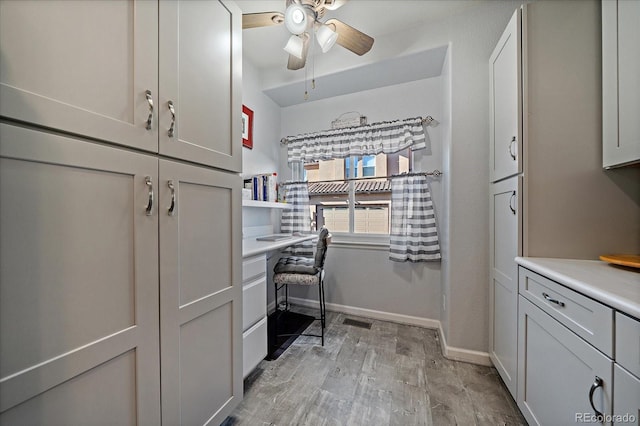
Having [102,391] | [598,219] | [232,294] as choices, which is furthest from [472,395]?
[102,391]

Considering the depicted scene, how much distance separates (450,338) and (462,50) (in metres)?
2.20

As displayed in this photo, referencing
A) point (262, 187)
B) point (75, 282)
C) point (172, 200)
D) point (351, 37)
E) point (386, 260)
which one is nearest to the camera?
point (75, 282)

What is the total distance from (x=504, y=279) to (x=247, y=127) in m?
2.41

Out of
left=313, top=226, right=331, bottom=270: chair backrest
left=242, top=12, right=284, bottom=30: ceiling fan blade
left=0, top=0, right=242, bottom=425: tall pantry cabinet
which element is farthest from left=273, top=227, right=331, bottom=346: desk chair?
left=242, top=12, right=284, bottom=30: ceiling fan blade

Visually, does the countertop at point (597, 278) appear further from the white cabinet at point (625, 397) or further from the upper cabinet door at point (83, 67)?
the upper cabinet door at point (83, 67)

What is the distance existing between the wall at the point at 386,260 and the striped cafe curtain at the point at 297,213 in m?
0.39

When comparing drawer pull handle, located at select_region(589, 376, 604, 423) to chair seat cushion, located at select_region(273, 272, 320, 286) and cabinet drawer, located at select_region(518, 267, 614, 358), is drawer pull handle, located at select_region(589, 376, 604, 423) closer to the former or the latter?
cabinet drawer, located at select_region(518, 267, 614, 358)

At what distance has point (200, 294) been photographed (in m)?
0.99

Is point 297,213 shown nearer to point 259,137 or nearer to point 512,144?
point 259,137

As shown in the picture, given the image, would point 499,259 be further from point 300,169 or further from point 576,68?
point 300,169

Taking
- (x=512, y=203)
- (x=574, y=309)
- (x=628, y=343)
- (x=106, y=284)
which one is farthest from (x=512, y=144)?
(x=106, y=284)

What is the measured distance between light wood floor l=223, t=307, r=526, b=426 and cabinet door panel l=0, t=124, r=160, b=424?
807 millimetres

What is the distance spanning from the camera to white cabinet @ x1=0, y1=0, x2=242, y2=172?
0.56 meters

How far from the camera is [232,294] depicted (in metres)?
1.16
